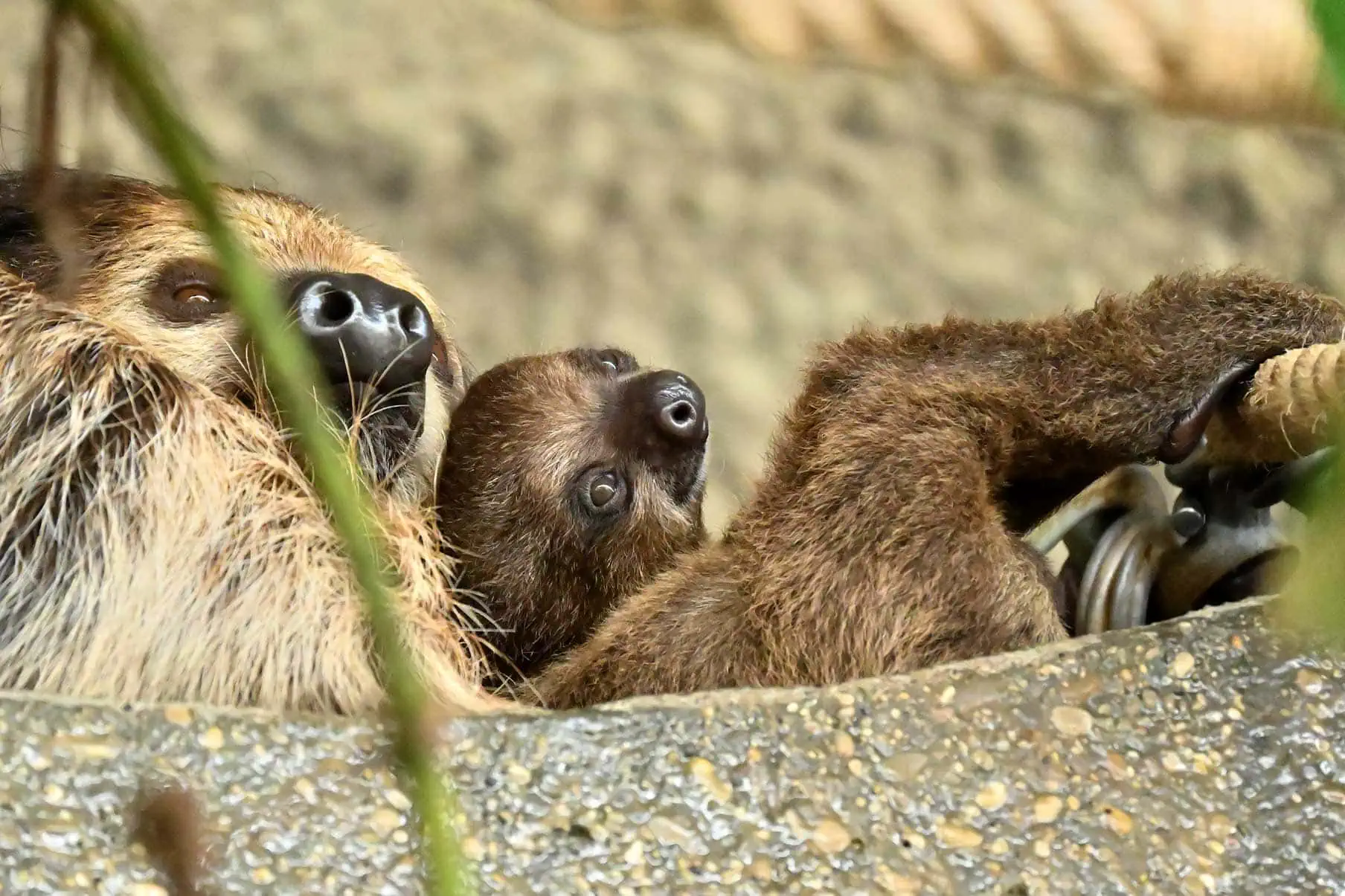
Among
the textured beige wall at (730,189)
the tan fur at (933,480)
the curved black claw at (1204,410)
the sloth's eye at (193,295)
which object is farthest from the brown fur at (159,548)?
the textured beige wall at (730,189)

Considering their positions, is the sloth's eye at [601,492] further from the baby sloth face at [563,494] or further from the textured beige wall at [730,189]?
the textured beige wall at [730,189]

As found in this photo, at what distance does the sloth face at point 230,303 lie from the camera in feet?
4.70

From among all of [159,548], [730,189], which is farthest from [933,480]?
[730,189]

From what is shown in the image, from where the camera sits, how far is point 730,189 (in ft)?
10.0

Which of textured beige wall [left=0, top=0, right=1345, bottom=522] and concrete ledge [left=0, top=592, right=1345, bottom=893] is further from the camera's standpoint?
textured beige wall [left=0, top=0, right=1345, bottom=522]

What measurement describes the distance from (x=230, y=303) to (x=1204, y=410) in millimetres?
1152

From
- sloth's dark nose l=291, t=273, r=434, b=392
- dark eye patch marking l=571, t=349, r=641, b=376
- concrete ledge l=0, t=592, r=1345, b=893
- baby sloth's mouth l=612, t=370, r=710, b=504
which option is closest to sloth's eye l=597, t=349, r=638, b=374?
dark eye patch marking l=571, t=349, r=641, b=376

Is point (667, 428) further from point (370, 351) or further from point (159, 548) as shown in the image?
point (159, 548)

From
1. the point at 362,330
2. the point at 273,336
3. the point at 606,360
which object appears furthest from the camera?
the point at 606,360

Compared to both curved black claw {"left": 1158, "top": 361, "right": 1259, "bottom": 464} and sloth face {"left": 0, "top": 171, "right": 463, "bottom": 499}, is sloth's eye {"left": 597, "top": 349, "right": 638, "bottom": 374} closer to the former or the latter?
sloth face {"left": 0, "top": 171, "right": 463, "bottom": 499}

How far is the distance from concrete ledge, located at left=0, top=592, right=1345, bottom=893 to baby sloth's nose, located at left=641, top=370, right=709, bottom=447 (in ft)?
2.64

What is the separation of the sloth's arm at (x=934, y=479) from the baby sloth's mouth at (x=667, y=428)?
1.23ft

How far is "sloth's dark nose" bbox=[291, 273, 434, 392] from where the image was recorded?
142cm

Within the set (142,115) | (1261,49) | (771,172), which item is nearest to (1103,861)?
(142,115)
